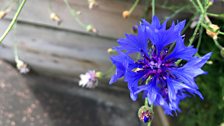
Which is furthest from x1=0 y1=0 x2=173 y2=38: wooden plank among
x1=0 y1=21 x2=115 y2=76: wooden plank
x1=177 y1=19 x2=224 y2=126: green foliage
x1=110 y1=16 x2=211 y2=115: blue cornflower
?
x1=110 y1=16 x2=211 y2=115: blue cornflower

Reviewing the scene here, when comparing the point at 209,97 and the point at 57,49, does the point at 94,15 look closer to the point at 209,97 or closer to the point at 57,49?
the point at 57,49

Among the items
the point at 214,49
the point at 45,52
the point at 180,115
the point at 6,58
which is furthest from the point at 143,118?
the point at 6,58

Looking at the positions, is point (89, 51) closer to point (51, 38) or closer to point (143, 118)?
point (51, 38)

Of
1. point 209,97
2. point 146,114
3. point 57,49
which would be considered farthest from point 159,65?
point 57,49

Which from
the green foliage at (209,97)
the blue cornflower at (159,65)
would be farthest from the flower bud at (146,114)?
the green foliage at (209,97)

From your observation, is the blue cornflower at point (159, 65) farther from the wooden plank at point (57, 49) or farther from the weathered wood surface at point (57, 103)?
the weathered wood surface at point (57, 103)

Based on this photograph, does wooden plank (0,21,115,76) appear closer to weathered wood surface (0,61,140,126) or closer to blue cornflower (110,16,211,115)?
weathered wood surface (0,61,140,126)

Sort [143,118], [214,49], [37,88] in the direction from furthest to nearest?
[37,88] < [214,49] < [143,118]
